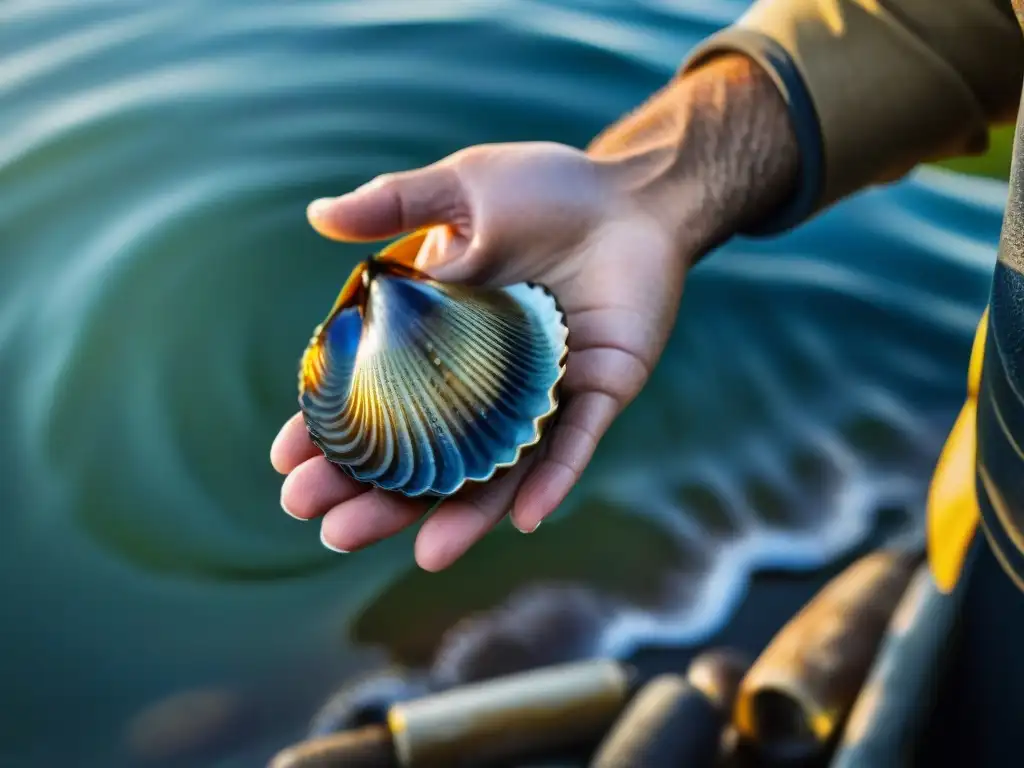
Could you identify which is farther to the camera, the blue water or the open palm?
the blue water

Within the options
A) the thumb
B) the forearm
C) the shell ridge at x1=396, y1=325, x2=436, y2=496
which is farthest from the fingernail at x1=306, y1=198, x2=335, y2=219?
the forearm

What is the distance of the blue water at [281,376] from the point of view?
2844 mm

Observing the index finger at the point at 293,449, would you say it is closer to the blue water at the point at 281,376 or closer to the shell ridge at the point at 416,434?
the shell ridge at the point at 416,434

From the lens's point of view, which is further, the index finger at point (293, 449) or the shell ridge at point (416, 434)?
the index finger at point (293, 449)

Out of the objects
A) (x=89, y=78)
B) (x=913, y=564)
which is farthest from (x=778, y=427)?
(x=89, y=78)

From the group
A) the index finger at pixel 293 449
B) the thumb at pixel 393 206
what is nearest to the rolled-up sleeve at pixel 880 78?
the thumb at pixel 393 206

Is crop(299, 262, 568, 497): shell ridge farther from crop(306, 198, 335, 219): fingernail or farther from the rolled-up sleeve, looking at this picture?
the rolled-up sleeve

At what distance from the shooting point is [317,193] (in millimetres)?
4145

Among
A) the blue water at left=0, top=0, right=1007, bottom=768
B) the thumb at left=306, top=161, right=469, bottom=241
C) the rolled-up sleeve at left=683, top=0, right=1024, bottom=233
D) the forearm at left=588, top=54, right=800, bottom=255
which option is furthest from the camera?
the blue water at left=0, top=0, right=1007, bottom=768

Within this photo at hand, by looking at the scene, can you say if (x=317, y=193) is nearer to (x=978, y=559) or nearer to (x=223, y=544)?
(x=223, y=544)

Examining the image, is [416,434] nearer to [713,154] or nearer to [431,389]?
[431,389]

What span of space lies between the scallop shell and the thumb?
0.49 feet

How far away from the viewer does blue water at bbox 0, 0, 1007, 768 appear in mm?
2844

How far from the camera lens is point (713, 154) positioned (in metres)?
2.70
